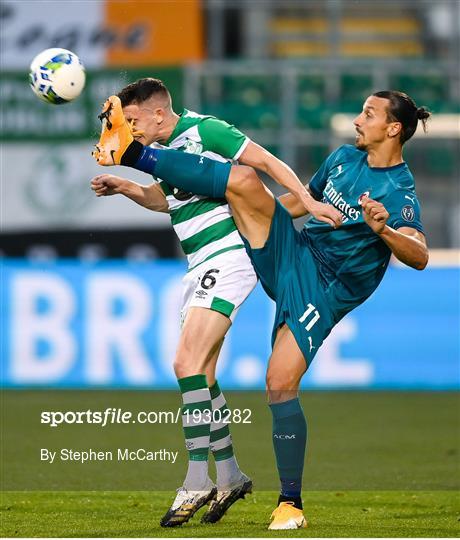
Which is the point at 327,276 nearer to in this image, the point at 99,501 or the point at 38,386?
the point at 99,501

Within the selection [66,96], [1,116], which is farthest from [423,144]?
[66,96]

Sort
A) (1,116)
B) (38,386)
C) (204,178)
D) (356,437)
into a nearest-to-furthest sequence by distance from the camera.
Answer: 1. (204,178)
2. (356,437)
3. (38,386)
4. (1,116)

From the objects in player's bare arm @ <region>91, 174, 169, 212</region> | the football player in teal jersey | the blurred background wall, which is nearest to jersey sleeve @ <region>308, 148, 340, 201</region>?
the football player in teal jersey

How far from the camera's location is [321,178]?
6.62 metres

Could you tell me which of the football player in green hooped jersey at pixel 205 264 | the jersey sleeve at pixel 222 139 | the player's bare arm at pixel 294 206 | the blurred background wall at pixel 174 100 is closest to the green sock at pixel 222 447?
the football player in green hooped jersey at pixel 205 264

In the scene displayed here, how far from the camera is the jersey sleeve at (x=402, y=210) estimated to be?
6.07 m

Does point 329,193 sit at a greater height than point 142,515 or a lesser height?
greater

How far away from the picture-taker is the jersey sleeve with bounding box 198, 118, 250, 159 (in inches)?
251

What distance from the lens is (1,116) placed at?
16.2 meters

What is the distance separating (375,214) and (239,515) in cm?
173

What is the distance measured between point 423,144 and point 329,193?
1038 cm

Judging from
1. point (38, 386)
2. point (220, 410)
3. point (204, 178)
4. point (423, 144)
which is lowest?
point (38, 386)

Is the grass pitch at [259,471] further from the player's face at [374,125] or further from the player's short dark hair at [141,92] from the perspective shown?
the player's short dark hair at [141,92]

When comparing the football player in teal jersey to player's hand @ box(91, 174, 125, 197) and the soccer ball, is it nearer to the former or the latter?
player's hand @ box(91, 174, 125, 197)
